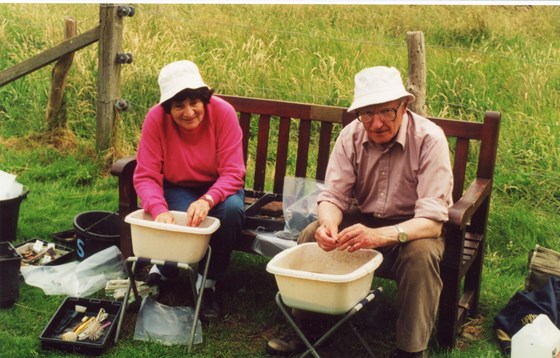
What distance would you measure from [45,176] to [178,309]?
2.76 m

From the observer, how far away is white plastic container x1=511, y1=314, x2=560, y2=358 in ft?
11.7

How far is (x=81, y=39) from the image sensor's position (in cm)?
643

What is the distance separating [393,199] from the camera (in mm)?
3977

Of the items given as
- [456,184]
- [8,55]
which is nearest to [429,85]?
[456,184]

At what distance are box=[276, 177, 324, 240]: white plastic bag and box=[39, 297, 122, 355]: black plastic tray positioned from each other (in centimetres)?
107

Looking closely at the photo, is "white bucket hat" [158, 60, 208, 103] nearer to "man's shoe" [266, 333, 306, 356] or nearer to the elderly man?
the elderly man

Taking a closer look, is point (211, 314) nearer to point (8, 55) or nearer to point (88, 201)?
point (88, 201)

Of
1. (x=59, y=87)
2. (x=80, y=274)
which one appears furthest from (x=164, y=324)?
(x=59, y=87)

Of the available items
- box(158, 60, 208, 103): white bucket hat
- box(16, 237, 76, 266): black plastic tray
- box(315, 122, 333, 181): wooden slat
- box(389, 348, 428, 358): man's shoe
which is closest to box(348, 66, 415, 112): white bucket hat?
box(158, 60, 208, 103): white bucket hat

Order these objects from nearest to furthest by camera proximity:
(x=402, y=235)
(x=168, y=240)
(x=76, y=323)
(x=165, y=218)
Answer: (x=402, y=235) → (x=168, y=240) → (x=165, y=218) → (x=76, y=323)

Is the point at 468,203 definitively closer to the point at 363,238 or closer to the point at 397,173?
the point at 397,173

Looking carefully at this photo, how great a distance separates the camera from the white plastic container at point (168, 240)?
3877 millimetres

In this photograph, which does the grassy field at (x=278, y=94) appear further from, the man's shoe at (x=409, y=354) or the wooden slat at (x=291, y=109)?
the wooden slat at (x=291, y=109)

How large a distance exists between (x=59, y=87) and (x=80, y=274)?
2.60 metres
